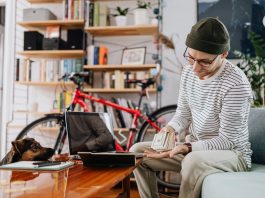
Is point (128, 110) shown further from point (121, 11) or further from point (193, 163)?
point (193, 163)

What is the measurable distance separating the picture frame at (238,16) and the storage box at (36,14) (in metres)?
1.63

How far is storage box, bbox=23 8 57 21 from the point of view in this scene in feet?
12.1

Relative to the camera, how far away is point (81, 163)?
1626mm

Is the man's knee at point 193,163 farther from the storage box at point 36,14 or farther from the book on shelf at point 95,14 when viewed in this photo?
the storage box at point 36,14

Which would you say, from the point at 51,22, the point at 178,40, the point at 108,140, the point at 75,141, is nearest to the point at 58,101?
the point at 51,22

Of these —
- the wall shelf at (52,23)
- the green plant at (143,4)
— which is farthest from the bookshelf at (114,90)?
the green plant at (143,4)

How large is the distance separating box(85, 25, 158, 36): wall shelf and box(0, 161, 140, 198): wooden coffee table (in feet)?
7.16

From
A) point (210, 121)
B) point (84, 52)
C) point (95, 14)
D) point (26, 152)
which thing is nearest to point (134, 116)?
point (84, 52)

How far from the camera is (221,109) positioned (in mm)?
1672

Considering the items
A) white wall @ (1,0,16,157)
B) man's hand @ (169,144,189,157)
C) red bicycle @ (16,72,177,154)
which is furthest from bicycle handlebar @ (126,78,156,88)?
man's hand @ (169,144,189,157)

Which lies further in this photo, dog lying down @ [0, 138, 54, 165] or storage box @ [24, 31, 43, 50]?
storage box @ [24, 31, 43, 50]

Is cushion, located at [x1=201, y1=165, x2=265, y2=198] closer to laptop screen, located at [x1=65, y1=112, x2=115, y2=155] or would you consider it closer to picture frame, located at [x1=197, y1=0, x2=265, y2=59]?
laptop screen, located at [x1=65, y1=112, x2=115, y2=155]

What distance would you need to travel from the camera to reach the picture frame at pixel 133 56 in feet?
11.6

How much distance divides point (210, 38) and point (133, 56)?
2.00 meters
